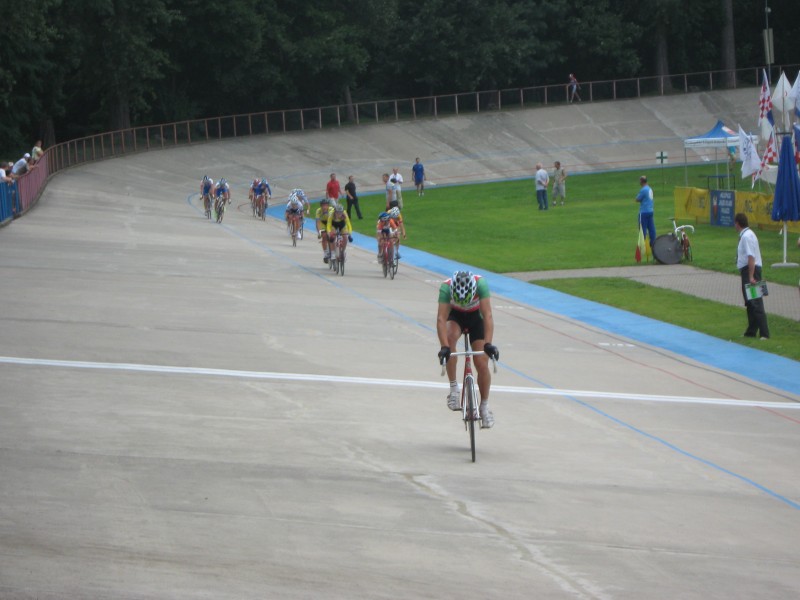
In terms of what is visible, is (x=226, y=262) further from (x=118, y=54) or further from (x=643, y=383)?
(x=118, y=54)

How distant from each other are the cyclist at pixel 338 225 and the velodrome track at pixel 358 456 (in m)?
3.60

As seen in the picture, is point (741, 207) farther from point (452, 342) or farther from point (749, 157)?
point (452, 342)

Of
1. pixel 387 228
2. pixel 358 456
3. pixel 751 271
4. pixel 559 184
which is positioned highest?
pixel 559 184

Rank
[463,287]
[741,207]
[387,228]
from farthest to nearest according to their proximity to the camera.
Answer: [741,207], [387,228], [463,287]

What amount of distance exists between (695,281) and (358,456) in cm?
1577

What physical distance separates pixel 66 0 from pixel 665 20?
39692 millimetres

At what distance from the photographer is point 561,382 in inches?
609

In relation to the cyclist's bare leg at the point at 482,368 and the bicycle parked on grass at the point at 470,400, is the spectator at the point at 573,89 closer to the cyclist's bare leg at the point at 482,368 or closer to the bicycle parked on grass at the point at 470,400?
the cyclist's bare leg at the point at 482,368

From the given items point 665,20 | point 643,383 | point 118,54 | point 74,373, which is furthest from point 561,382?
point 665,20

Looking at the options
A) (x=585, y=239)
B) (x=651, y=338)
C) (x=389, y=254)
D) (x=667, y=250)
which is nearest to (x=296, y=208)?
(x=389, y=254)

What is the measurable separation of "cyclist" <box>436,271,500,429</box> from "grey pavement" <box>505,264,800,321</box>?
35.3 feet

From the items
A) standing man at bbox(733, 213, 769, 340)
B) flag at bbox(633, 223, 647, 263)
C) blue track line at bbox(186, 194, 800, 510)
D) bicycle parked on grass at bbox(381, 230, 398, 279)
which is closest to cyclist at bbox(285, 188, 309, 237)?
blue track line at bbox(186, 194, 800, 510)

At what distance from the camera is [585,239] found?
111 ft

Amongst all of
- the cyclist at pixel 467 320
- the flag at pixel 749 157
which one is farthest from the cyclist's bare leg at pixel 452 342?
the flag at pixel 749 157
